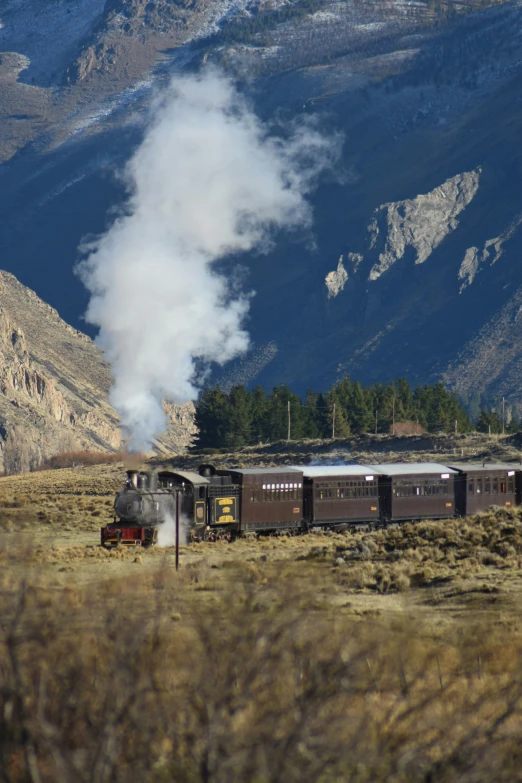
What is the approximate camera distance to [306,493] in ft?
153

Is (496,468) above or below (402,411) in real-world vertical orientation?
below

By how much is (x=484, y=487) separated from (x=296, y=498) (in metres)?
11.9

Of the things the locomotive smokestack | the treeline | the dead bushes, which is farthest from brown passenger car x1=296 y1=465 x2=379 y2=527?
the treeline

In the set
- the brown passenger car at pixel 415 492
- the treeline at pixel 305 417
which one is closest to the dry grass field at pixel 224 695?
the brown passenger car at pixel 415 492

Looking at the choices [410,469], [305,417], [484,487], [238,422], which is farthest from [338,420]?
[410,469]

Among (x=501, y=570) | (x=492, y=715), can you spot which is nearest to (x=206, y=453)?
(x=501, y=570)

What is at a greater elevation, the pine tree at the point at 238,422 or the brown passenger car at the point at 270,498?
the pine tree at the point at 238,422

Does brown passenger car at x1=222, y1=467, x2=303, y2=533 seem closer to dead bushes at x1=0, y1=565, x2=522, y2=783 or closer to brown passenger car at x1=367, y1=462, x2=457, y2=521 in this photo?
brown passenger car at x1=367, y1=462, x2=457, y2=521

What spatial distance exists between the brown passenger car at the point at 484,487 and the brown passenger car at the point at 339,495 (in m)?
5.04

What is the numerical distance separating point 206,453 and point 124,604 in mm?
102763

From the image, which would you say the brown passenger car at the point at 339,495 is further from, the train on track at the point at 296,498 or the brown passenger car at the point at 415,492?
the brown passenger car at the point at 415,492

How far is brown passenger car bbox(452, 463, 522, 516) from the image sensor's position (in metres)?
51.6

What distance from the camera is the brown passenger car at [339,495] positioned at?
153 ft

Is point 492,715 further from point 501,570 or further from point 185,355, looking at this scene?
point 185,355
